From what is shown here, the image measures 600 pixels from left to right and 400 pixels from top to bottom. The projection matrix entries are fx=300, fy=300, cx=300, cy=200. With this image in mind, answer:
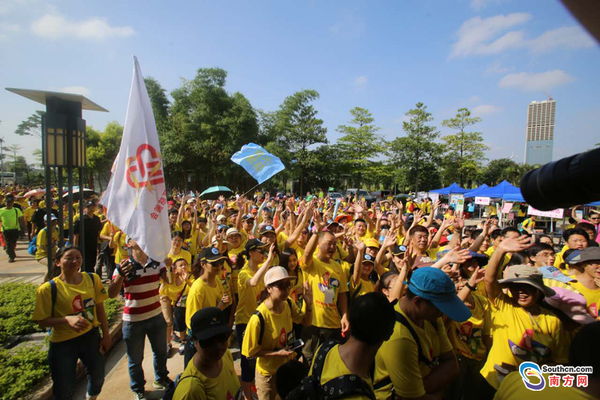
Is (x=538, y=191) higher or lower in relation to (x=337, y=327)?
higher

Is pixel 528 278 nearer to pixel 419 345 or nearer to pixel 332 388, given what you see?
pixel 419 345

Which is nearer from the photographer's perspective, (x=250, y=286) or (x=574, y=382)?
(x=574, y=382)

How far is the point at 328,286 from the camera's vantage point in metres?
3.76

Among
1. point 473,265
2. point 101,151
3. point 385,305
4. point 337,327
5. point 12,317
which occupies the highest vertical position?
point 101,151

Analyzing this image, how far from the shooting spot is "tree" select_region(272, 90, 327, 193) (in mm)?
33188

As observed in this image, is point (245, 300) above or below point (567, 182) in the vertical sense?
below

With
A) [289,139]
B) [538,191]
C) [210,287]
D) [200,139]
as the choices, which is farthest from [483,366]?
[289,139]

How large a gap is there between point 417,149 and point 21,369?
3738cm

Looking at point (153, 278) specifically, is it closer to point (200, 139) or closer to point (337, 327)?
point (337, 327)

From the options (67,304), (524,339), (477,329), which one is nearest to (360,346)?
(524,339)

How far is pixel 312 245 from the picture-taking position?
3811mm

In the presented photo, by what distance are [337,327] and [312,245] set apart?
106 cm

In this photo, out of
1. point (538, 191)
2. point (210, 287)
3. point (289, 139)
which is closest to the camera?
point (538, 191)

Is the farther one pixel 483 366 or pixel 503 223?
pixel 503 223
